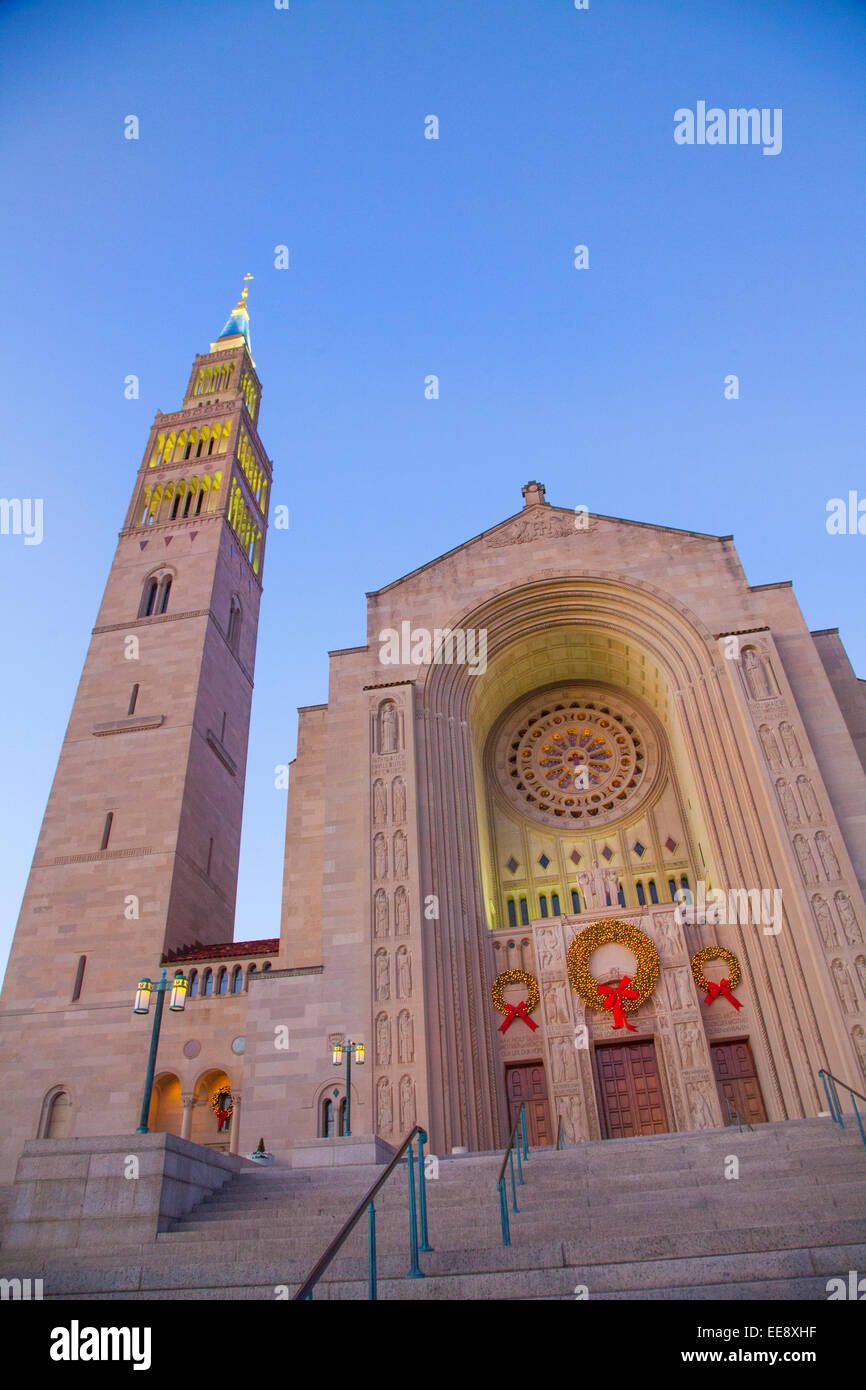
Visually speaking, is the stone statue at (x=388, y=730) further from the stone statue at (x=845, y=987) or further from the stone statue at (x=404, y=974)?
the stone statue at (x=845, y=987)

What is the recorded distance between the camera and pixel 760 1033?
18109 millimetres

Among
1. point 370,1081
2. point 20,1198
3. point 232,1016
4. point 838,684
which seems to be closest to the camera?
point 20,1198

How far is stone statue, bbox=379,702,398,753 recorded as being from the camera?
22.3m

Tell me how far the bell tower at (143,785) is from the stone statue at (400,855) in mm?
6438

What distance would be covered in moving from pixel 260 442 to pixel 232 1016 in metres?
24.9

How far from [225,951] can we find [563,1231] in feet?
50.6

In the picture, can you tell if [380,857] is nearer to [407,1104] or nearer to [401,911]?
[401,911]

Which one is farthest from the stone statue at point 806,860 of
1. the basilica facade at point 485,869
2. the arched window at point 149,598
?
the arched window at point 149,598

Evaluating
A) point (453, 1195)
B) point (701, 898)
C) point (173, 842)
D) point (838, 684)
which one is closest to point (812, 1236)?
point (453, 1195)

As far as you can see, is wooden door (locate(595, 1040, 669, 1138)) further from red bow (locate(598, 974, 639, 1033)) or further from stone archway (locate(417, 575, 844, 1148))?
stone archway (locate(417, 575, 844, 1148))

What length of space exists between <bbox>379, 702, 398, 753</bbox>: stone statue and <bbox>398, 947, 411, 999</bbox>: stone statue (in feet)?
17.0

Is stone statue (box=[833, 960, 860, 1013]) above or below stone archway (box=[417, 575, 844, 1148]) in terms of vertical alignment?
below

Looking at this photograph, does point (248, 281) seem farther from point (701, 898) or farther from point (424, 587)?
point (701, 898)
